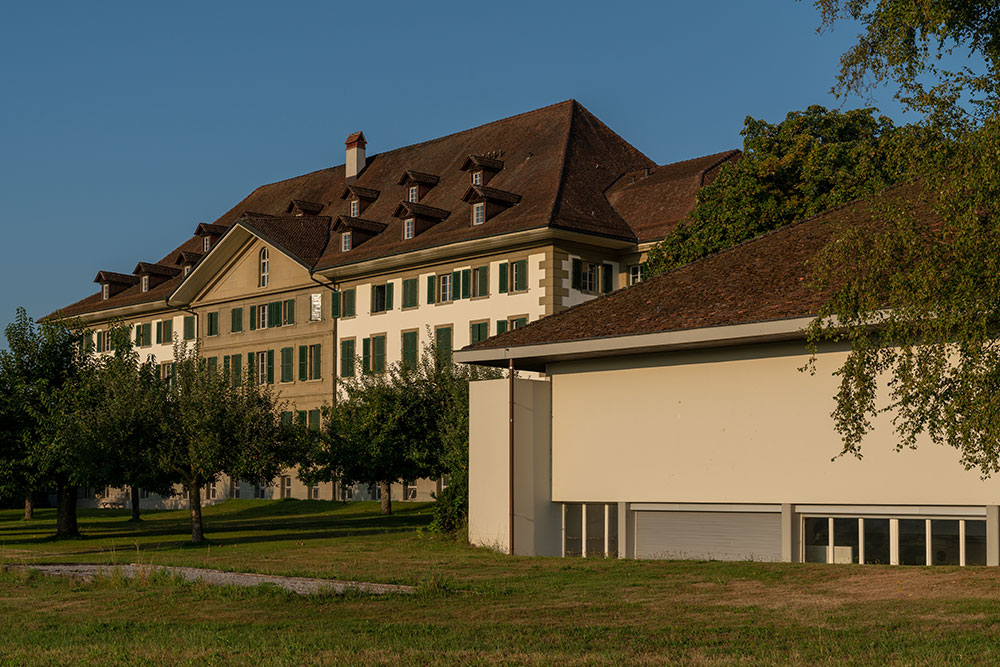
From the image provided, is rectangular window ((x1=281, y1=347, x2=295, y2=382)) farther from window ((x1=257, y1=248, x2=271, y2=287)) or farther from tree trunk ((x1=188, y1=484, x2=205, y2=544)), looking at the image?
tree trunk ((x1=188, y1=484, x2=205, y2=544))

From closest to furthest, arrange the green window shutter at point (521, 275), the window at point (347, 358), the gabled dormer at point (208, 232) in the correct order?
the green window shutter at point (521, 275) → the window at point (347, 358) → the gabled dormer at point (208, 232)

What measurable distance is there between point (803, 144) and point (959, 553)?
1831 centimetres

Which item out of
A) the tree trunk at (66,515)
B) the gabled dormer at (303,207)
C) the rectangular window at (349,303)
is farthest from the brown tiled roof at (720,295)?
the gabled dormer at (303,207)

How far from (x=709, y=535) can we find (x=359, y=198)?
4120 centimetres

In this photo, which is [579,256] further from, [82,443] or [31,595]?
[31,595]

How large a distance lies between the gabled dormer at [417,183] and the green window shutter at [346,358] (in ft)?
24.3

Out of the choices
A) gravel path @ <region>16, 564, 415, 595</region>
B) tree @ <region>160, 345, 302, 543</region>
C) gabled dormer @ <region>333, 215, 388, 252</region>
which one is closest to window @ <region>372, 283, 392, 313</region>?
gabled dormer @ <region>333, 215, 388, 252</region>

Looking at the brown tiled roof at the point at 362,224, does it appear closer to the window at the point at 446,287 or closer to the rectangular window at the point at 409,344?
the rectangular window at the point at 409,344

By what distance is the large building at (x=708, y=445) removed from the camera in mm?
24344

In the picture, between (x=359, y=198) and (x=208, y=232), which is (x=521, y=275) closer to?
(x=359, y=198)

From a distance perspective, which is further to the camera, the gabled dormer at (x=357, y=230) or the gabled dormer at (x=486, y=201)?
the gabled dormer at (x=357, y=230)

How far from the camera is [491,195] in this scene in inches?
2142

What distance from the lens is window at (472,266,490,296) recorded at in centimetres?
5394

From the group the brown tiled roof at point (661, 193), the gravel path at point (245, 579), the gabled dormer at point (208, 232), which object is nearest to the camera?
the gravel path at point (245, 579)
